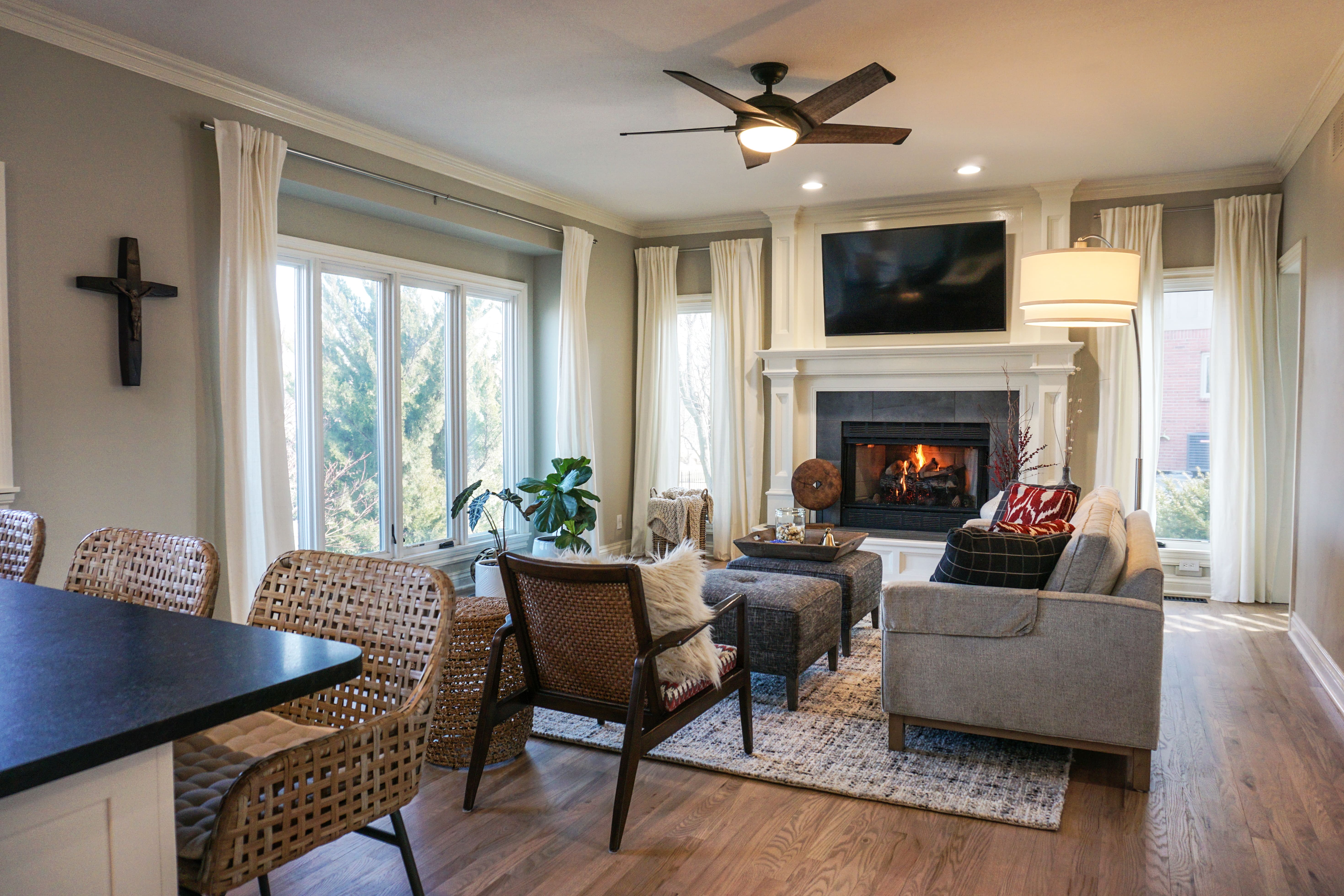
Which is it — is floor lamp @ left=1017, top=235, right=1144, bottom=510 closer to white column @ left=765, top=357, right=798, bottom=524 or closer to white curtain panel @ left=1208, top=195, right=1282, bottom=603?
white curtain panel @ left=1208, top=195, right=1282, bottom=603

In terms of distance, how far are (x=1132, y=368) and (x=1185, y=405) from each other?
42 centimetres

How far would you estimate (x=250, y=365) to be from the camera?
3.84 metres

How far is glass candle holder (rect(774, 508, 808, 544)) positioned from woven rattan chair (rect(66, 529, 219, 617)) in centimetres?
313

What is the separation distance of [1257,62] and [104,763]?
4550mm

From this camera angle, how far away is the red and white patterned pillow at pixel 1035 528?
3.11 metres

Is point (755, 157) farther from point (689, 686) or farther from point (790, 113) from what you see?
point (689, 686)

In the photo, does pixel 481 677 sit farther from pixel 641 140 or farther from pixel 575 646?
pixel 641 140

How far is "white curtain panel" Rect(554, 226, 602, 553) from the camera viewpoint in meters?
6.10

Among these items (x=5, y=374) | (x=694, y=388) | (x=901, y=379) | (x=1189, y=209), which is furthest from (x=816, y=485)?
(x=5, y=374)

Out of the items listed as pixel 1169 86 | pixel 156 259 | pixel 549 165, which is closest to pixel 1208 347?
pixel 1169 86

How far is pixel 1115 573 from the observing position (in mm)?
2879

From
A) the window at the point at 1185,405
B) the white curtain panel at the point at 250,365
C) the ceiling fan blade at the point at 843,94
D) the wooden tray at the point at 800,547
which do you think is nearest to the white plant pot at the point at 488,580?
the white curtain panel at the point at 250,365

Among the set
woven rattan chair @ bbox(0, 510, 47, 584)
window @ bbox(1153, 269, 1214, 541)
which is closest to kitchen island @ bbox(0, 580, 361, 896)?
woven rattan chair @ bbox(0, 510, 47, 584)

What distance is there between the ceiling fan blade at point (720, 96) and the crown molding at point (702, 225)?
3055mm
